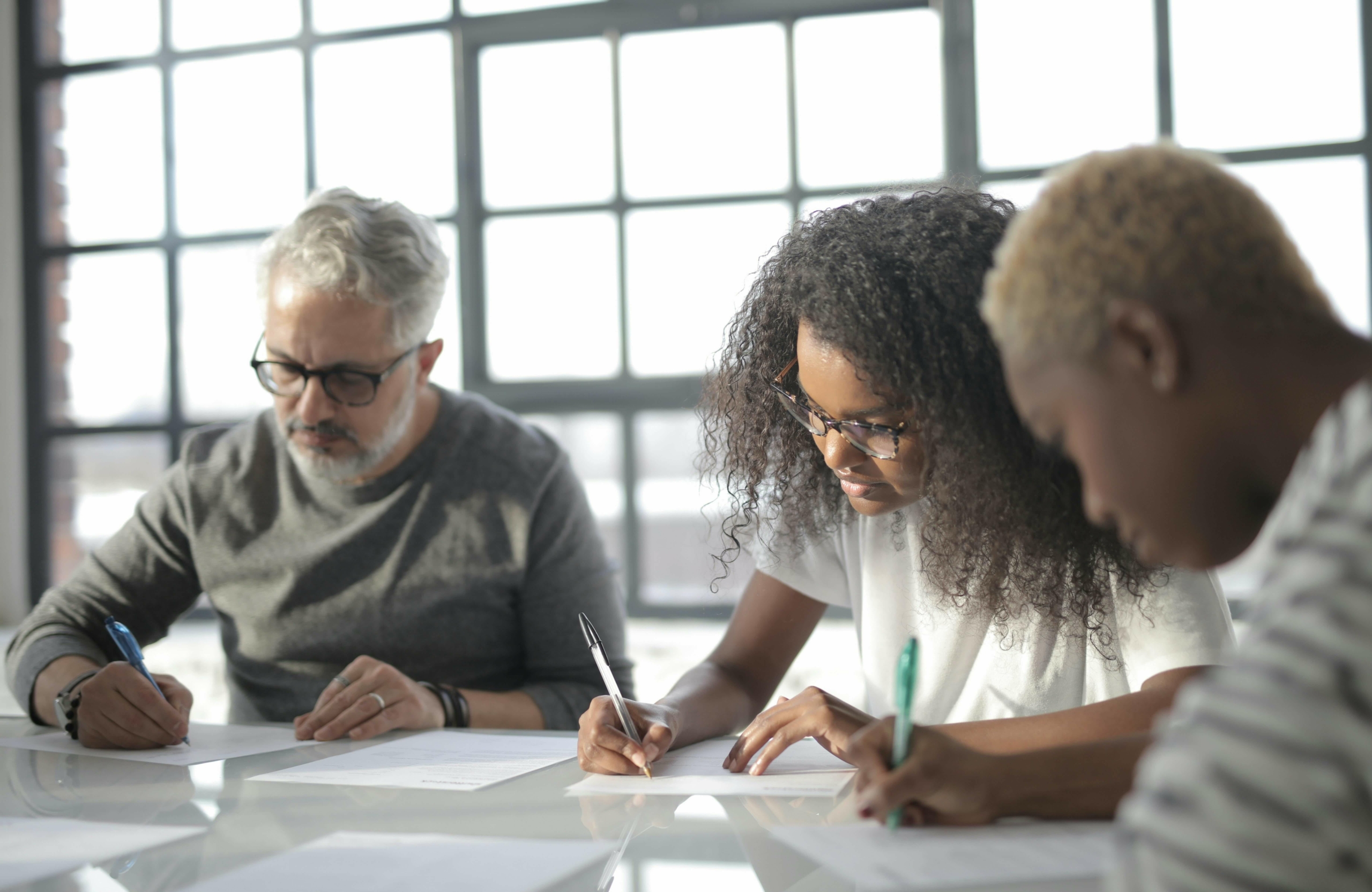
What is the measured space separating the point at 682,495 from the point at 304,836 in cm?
198

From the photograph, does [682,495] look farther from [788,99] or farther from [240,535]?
[240,535]

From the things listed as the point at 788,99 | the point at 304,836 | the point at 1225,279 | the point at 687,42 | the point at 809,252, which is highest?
the point at 687,42

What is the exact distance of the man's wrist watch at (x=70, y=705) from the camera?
4.80 feet

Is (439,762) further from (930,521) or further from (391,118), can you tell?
(391,118)

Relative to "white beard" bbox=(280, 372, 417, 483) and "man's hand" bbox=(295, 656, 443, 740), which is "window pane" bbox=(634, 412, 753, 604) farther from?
"man's hand" bbox=(295, 656, 443, 740)

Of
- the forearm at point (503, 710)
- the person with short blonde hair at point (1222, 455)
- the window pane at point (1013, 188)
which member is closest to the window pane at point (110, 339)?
the forearm at point (503, 710)

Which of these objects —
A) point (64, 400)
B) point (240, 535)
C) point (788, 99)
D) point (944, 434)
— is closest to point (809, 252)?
point (944, 434)

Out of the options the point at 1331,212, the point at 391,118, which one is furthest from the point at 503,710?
the point at 1331,212

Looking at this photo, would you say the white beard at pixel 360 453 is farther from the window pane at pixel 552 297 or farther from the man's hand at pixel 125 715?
the window pane at pixel 552 297

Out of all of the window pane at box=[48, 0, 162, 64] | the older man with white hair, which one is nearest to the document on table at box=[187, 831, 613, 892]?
the older man with white hair

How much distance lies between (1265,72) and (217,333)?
9.15 feet

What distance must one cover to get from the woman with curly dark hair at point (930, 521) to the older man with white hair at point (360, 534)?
1.32ft

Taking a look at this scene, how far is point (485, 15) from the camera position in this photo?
2918mm

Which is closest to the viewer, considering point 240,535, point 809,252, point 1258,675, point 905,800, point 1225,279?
point 1258,675
